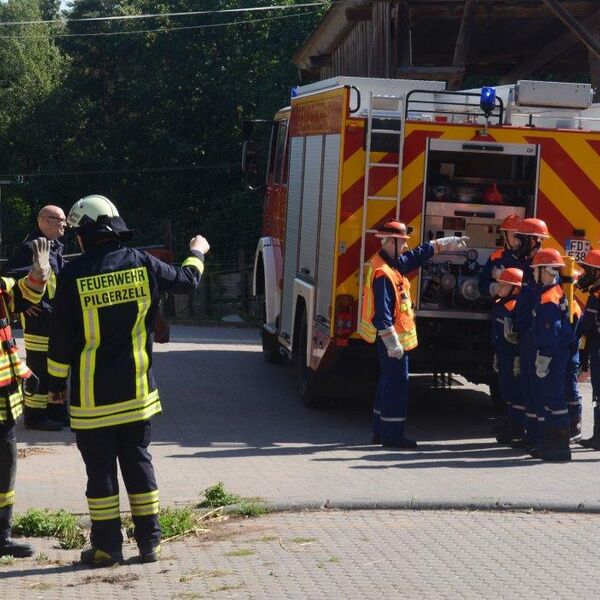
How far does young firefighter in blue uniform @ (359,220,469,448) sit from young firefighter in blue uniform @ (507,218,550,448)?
54 cm

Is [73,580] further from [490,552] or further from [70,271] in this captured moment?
[490,552]

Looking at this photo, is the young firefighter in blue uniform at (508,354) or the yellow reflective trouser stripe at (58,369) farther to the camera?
the young firefighter in blue uniform at (508,354)

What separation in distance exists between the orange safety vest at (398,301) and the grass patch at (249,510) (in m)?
2.70

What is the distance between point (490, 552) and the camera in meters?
6.67

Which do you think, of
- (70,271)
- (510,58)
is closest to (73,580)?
(70,271)

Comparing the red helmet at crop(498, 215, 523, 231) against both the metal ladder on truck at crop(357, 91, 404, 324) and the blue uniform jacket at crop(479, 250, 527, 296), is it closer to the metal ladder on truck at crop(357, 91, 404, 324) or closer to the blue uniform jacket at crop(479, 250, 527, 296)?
the blue uniform jacket at crop(479, 250, 527, 296)

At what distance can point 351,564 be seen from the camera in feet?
Result: 20.9

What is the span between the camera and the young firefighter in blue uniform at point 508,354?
10016mm

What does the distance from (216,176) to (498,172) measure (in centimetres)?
1858

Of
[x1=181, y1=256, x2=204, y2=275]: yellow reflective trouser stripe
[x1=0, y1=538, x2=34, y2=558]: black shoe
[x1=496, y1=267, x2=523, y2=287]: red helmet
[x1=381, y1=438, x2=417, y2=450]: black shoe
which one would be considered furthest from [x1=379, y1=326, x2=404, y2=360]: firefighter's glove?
[x1=0, y1=538, x2=34, y2=558]: black shoe

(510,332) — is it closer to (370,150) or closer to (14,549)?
(370,150)

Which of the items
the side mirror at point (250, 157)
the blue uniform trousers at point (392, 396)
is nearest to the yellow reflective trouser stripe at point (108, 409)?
the blue uniform trousers at point (392, 396)

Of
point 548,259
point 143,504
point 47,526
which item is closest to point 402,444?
point 548,259

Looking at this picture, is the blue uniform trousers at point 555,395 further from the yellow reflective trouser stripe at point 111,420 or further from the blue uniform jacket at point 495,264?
the yellow reflective trouser stripe at point 111,420
